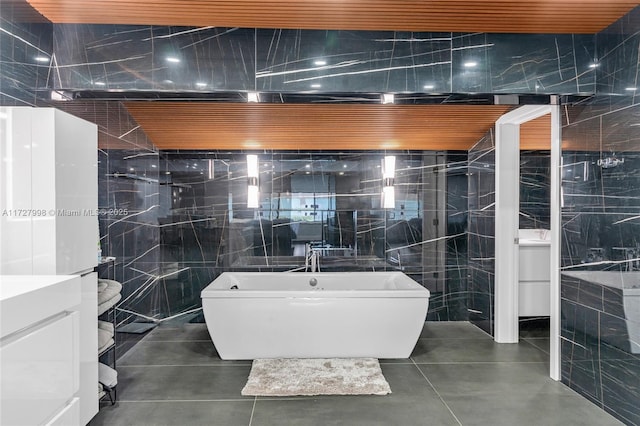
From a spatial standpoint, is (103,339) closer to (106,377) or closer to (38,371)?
(106,377)

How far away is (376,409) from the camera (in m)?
2.74

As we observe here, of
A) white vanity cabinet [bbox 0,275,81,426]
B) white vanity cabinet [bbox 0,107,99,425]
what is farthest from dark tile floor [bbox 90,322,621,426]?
white vanity cabinet [bbox 0,107,99,425]

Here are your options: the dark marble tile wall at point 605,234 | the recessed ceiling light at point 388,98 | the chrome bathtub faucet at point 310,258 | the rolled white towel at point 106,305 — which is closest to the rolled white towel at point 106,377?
the rolled white towel at point 106,305

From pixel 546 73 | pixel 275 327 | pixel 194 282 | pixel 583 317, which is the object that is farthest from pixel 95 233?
pixel 583 317

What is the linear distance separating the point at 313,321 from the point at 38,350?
2265 mm

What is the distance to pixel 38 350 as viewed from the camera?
156cm

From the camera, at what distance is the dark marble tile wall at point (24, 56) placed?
2.19 metres

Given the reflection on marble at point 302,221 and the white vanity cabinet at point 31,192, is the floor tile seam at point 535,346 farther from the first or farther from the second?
the white vanity cabinet at point 31,192

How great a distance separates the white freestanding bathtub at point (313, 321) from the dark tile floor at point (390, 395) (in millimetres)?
218

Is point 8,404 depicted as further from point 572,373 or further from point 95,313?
point 572,373

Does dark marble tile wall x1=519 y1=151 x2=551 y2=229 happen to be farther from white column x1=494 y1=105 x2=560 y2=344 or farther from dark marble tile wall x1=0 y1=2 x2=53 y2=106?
dark marble tile wall x1=0 y1=2 x2=53 y2=106

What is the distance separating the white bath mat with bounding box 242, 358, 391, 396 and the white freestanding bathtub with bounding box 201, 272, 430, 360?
11 cm

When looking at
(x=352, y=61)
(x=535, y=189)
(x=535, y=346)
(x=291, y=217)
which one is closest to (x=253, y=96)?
(x=352, y=61)

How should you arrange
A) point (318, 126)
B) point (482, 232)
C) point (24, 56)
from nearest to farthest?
point (24, 56), point (318, 126), point (482, 232)
